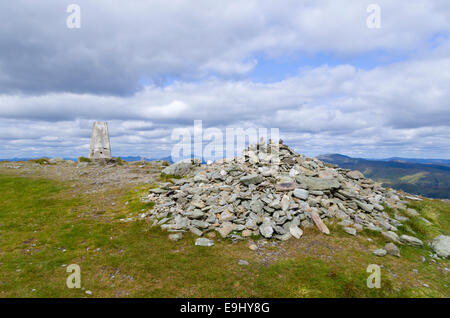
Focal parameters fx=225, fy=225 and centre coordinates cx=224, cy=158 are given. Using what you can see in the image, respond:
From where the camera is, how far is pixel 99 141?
124 ft

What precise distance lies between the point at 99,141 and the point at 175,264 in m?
32.8

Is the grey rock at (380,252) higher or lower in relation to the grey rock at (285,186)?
lower

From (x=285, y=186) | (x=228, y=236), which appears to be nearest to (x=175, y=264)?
(x=228, y=236)

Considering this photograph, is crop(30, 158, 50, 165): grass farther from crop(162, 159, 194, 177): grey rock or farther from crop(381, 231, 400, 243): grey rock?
crop(381, 231, 400, 243): grey rock

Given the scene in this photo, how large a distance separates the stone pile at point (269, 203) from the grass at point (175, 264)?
1.04m

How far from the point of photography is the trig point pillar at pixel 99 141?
3769 centimetres

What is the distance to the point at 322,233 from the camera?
1532 cm

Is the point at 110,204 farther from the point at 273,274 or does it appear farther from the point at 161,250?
the point at 273,274

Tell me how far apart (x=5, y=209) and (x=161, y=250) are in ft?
53.6

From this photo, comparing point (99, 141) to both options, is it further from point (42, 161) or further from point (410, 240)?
point (410, 240)

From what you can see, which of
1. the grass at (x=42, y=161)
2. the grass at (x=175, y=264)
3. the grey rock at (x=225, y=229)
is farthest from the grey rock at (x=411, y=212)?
the grass at (x=42, y=161)

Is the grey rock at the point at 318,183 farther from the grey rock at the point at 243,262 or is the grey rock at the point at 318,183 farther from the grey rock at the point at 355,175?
the grey rock at the point at 243,262

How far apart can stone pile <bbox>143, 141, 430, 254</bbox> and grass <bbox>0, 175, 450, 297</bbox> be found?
3.40ft

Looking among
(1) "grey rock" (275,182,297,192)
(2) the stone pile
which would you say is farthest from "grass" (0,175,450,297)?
(1) "grey rock" (275,182,297,192)
